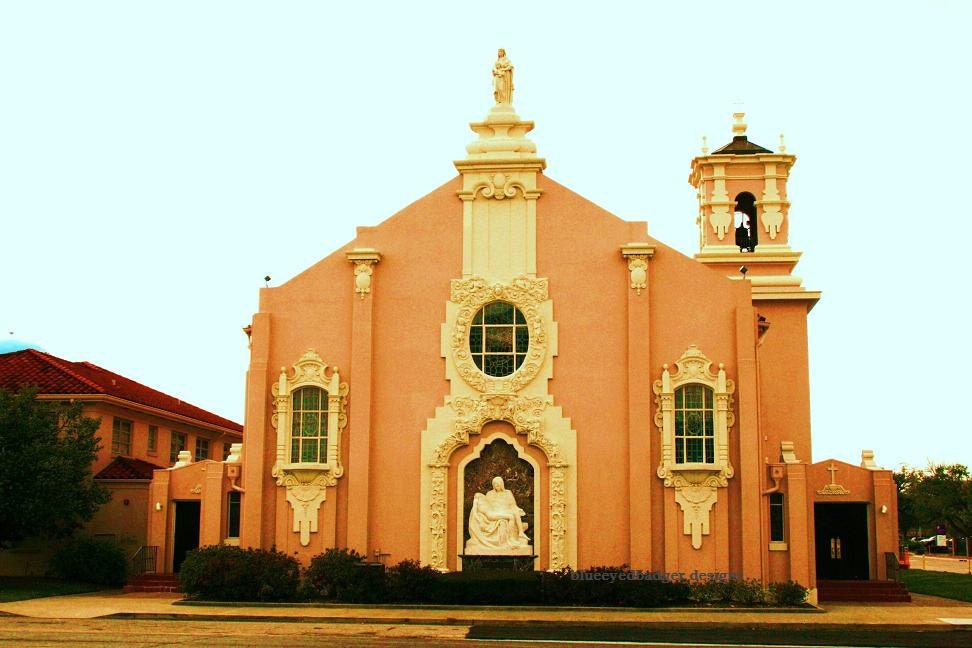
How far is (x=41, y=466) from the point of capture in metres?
31.0

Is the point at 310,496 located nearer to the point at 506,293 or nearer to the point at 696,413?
the point at 506,293

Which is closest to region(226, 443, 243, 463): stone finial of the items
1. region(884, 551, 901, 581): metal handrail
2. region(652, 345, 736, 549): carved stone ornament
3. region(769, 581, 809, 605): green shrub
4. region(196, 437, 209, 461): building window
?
region(652, 345, 736, 549): carved stone ornament

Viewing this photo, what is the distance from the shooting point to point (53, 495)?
31375 millimetres

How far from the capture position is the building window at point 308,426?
29.7m

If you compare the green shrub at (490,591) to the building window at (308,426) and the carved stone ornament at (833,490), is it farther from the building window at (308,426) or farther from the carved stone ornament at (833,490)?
the carved stone ornament at (833,490)

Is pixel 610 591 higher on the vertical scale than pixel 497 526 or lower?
lower

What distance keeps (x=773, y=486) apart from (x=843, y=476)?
440 centimetres

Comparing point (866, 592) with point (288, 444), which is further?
point (866, 592)

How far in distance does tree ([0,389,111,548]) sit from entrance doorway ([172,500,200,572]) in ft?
8.44

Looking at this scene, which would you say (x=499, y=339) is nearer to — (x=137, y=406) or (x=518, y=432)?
(x=518, y=432)

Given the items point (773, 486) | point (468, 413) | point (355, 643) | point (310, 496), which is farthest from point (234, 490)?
point (773, 486)

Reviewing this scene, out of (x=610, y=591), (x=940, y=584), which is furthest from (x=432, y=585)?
(x=940, y=584)

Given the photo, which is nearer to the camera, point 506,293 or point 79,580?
point 506,293

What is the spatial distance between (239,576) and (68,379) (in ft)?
42.2
